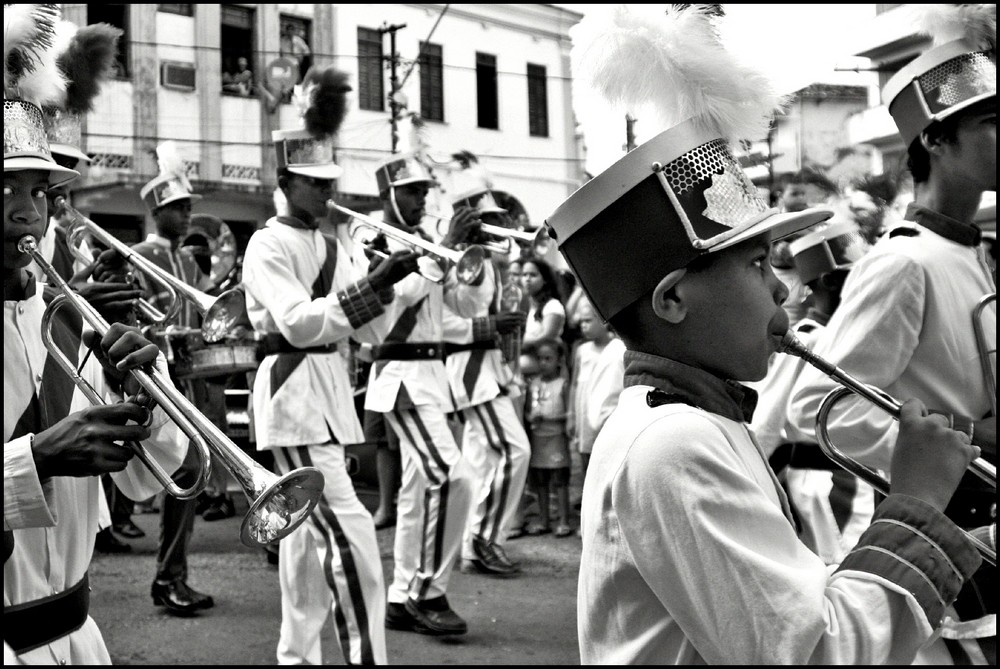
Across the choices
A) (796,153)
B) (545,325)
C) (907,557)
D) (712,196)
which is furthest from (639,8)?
(796,153)

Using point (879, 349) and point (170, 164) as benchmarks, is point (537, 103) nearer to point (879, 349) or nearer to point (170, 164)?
point (170, 164)

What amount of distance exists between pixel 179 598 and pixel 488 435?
2475 mm

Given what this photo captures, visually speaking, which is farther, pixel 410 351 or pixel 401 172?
pixel 401 172

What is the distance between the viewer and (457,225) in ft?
23.0

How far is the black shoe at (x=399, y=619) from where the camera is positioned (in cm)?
Result: 647

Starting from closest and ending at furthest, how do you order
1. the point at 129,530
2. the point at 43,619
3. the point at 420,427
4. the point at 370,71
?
the point at 43,619
the point at 420,427
the point at 129,530
the point at 370,71

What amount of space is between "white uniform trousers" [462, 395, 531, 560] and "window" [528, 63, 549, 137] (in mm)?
23599

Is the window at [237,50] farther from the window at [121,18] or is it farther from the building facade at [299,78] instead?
the window at [121,18]

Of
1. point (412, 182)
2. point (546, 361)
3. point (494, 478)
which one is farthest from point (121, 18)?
point (494, 478)

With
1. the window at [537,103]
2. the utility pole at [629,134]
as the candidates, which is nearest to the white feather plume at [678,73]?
the utility pole at [629,134]

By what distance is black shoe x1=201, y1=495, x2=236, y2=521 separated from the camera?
32.3 feet

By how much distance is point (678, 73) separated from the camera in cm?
230

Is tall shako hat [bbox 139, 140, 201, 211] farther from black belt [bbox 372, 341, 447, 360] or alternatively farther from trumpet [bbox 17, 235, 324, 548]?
trumpet [bbox 17, 235, 324, 548]

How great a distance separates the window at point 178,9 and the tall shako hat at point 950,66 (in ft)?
77.8
